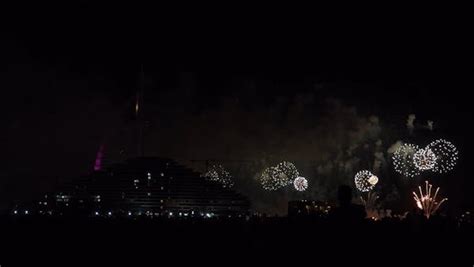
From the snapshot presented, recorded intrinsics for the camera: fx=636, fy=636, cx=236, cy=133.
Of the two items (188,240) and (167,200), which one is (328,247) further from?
(167,200)

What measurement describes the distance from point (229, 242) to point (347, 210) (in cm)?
277

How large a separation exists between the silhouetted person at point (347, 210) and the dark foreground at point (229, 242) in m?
0.13

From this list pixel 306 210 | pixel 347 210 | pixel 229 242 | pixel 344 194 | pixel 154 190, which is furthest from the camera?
pixel 154 190

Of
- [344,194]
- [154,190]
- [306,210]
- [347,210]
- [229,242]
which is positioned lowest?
[229,242]

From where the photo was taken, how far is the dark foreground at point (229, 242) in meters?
11.0

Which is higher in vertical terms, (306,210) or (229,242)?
(306,210)

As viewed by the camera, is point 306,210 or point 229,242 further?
point 306,210

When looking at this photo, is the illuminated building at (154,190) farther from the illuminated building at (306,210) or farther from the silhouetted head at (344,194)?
the silhouetted head at (344,194)

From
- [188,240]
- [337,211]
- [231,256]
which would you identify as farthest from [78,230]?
[337,211]

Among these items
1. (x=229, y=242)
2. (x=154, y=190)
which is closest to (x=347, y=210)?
(x=229, y=242)

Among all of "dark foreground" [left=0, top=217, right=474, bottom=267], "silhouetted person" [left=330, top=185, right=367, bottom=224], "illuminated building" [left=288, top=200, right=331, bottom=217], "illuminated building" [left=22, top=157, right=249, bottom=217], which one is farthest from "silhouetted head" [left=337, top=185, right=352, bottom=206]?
"illuminated building" [left=22, top=157, right=249, bottom=217]

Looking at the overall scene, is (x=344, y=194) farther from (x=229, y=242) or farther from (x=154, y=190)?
(x=154, y=190)

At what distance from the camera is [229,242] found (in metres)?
12.0

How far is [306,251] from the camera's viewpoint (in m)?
11.2
